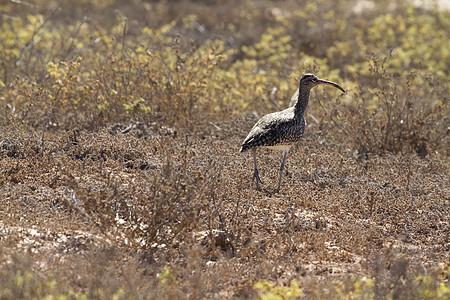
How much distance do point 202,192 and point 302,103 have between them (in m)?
2.77

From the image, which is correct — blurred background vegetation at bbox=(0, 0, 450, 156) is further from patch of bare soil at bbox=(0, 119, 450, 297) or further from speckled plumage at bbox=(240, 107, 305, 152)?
speckled plumage at bbox=(240, 107, 305, 152)

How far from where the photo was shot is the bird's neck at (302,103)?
24.9 feet

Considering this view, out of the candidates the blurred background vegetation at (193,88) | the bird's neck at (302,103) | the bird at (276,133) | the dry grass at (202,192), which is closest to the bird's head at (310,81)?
the bird's neck at (302,103)

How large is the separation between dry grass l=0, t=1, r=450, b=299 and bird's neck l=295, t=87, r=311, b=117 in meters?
0.83

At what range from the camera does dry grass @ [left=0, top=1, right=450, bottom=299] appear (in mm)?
4859

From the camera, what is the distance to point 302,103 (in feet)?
25.2

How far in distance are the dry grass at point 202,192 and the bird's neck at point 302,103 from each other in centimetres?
83

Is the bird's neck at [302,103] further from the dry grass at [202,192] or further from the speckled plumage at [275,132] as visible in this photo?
the dry grass at [202,192]

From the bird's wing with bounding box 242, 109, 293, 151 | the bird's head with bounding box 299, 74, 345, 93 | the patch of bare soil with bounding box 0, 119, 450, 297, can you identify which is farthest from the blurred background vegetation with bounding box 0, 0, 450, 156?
the bird's wing with bounding box 242, 109, 293, 151

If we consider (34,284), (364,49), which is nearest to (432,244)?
(34,284)

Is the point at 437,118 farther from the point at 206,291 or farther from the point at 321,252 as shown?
the point at 206,291

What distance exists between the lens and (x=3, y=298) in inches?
160

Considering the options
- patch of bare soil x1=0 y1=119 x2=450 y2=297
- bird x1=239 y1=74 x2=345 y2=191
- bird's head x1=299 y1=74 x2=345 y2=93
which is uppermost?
bird's head x1=299 y1=74 x2=345 y2=93

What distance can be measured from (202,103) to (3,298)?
6.19m
